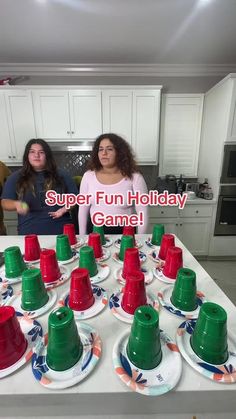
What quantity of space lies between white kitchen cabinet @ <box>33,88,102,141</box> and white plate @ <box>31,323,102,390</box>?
7.30 feet

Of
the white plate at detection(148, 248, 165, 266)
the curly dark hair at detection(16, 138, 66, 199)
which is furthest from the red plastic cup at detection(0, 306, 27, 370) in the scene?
the curly dark hair at detection(16, 138, 66, 199)

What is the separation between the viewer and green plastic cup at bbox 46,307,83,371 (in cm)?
37

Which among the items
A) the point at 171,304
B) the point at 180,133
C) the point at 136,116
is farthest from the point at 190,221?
the point at 171,304

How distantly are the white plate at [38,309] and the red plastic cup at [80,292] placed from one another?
0.06m

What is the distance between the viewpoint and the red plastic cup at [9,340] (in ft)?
1.25

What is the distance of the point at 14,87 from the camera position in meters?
2.17

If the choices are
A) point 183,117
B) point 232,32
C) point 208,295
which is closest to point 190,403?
point 208,295

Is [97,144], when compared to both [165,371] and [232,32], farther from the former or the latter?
[232,32]

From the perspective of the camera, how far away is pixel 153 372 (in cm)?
38

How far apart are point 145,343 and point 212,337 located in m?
0.13

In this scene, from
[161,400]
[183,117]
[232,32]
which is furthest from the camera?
[183,117]

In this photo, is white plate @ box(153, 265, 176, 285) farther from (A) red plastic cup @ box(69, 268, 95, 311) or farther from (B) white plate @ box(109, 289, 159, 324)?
(A) red plastic cup @ box(69, 268, 95, 311)

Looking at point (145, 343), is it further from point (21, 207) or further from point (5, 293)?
point (21, 207)

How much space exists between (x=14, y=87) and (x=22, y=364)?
2590 millimetres
